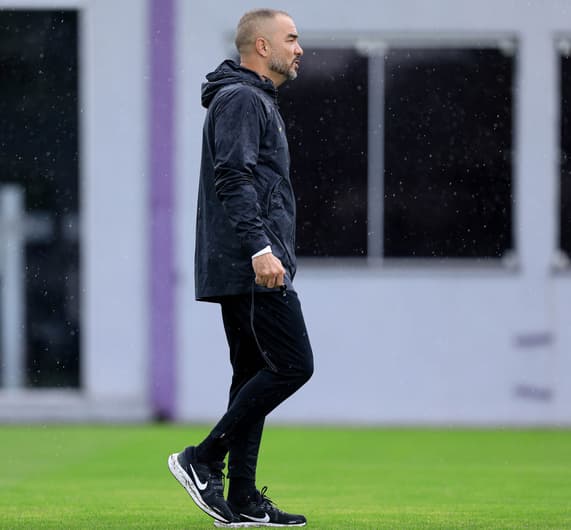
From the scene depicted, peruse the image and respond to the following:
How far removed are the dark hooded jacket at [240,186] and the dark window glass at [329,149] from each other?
5.72 metres

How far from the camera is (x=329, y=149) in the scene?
11898mm

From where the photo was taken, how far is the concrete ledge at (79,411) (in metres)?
11.7

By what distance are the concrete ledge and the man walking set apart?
220 inches

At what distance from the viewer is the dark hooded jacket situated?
229 inches

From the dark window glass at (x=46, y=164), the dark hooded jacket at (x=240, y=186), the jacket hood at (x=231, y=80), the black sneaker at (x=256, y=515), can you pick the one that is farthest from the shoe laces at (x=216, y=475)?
the dark window glass at (x=46, y=164)

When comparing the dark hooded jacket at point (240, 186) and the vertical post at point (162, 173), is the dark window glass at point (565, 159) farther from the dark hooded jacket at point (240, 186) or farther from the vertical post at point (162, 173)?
the dark hooded jacket at point (240, 186)

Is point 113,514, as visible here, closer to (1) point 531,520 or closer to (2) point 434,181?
(1) point 531,520

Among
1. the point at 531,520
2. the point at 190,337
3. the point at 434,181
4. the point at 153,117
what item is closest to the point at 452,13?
the point at 434,181

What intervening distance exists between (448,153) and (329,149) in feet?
Answer: 2.86

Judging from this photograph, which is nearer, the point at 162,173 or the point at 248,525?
the point at 248,525

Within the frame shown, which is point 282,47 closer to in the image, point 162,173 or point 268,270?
point 268,270

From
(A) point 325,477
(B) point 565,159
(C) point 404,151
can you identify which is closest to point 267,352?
(A) point 325,477

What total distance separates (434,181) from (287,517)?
19.5 ft

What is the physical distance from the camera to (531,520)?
650 cm
